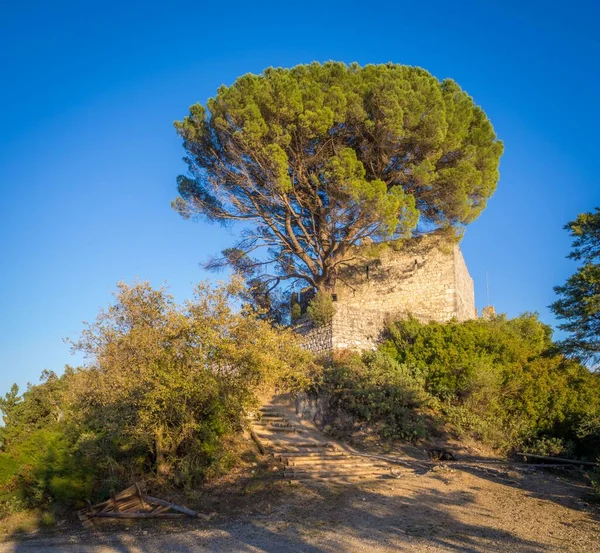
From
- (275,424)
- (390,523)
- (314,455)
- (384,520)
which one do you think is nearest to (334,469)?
(314,455)

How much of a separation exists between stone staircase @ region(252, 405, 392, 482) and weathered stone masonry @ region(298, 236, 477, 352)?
4.01 meters

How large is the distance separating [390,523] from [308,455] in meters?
4.28

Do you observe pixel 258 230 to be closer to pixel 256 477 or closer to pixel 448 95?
pixel 448 95

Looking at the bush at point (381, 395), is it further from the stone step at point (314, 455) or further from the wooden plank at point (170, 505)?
the wooden plank at point (170, 505)

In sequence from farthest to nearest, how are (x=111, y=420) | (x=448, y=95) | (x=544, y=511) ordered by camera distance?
(x=448, y=95), (x=111, y=420), (x=544, y=511)

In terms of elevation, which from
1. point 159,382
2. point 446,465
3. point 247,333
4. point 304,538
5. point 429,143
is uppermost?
point 429,143

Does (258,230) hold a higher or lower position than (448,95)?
lower

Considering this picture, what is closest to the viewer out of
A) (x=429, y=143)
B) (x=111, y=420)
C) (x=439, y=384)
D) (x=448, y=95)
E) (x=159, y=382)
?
(x=159, y=382)

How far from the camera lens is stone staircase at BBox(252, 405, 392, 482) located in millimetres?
11109

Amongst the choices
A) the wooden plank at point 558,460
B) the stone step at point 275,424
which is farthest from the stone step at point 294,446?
the wooden plank at point 558,460

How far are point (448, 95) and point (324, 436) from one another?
45.4 ft

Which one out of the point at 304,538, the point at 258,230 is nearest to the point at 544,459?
the point at 304,538

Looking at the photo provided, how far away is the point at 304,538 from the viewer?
7.56 metres

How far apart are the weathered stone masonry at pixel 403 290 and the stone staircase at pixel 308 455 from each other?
4012 mm
